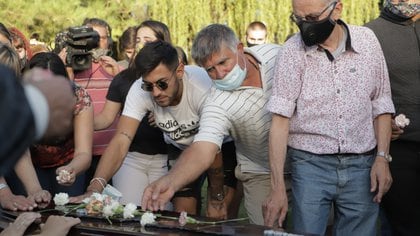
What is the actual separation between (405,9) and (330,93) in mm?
1096

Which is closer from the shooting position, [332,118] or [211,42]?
[332,118]

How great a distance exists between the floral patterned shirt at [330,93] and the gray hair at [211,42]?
431 millimetres

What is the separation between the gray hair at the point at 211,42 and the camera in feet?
17.8

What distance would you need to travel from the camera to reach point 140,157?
22.1 ft

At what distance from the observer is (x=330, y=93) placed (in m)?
5.04

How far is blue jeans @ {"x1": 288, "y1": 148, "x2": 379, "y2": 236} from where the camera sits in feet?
16.8

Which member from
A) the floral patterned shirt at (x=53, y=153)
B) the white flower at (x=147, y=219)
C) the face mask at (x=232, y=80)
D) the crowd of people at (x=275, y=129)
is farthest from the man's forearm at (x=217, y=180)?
the white flower at (x=147, y=219)

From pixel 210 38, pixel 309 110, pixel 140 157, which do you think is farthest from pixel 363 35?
pixel 140 157

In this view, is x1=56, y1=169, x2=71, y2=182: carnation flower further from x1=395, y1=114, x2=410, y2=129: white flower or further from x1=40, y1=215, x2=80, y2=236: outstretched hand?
x1=395, y1=114, x2=410, y2=129: white flower

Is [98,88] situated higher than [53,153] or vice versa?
[98,88]

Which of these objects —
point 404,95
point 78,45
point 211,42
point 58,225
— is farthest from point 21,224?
point 78,45

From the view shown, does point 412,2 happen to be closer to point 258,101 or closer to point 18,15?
point 258,101

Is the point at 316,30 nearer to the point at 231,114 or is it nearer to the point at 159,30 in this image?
the point at 231,114

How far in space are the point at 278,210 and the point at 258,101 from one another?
0.78 m
